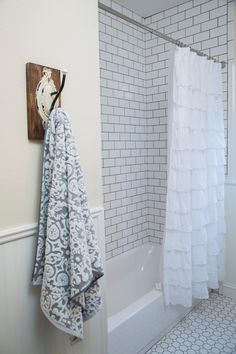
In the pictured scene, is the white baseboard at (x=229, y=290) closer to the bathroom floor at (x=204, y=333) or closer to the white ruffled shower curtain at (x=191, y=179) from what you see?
the bathroom floor at (x=204, y=333)

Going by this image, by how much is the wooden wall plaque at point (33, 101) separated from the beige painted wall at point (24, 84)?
18 millimetres

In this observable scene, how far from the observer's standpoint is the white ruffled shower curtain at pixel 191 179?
5.78 feet

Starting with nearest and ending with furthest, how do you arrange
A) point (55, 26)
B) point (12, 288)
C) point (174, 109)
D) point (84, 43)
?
point (12, 288) → point (55, 26) → point (84, 43) → point (174, 109)

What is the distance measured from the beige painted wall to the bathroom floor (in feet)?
4.10

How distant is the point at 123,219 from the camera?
260cm

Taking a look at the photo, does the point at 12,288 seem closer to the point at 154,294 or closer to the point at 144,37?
the point at 154,294

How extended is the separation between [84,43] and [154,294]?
159 cm

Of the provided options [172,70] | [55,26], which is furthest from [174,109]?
[55,26]

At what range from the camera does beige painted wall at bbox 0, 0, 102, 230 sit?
979 millimetres

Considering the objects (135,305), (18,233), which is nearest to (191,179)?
(135,305)

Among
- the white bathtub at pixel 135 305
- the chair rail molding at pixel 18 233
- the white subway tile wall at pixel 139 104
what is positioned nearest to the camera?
the chair rail molding at pixel 18 233

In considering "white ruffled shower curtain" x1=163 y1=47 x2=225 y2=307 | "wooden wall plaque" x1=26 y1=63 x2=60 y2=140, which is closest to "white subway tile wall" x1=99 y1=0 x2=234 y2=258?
"white ruffled shower curtain" x1=163 y1=47 x2=225 y2=307

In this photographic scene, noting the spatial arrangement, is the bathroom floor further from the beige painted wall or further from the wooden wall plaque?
the wooden wall plaque

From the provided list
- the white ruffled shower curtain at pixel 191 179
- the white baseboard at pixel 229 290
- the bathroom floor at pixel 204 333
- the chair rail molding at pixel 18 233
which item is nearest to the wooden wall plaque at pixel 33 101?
the chair rail molding at pixel 18 233
